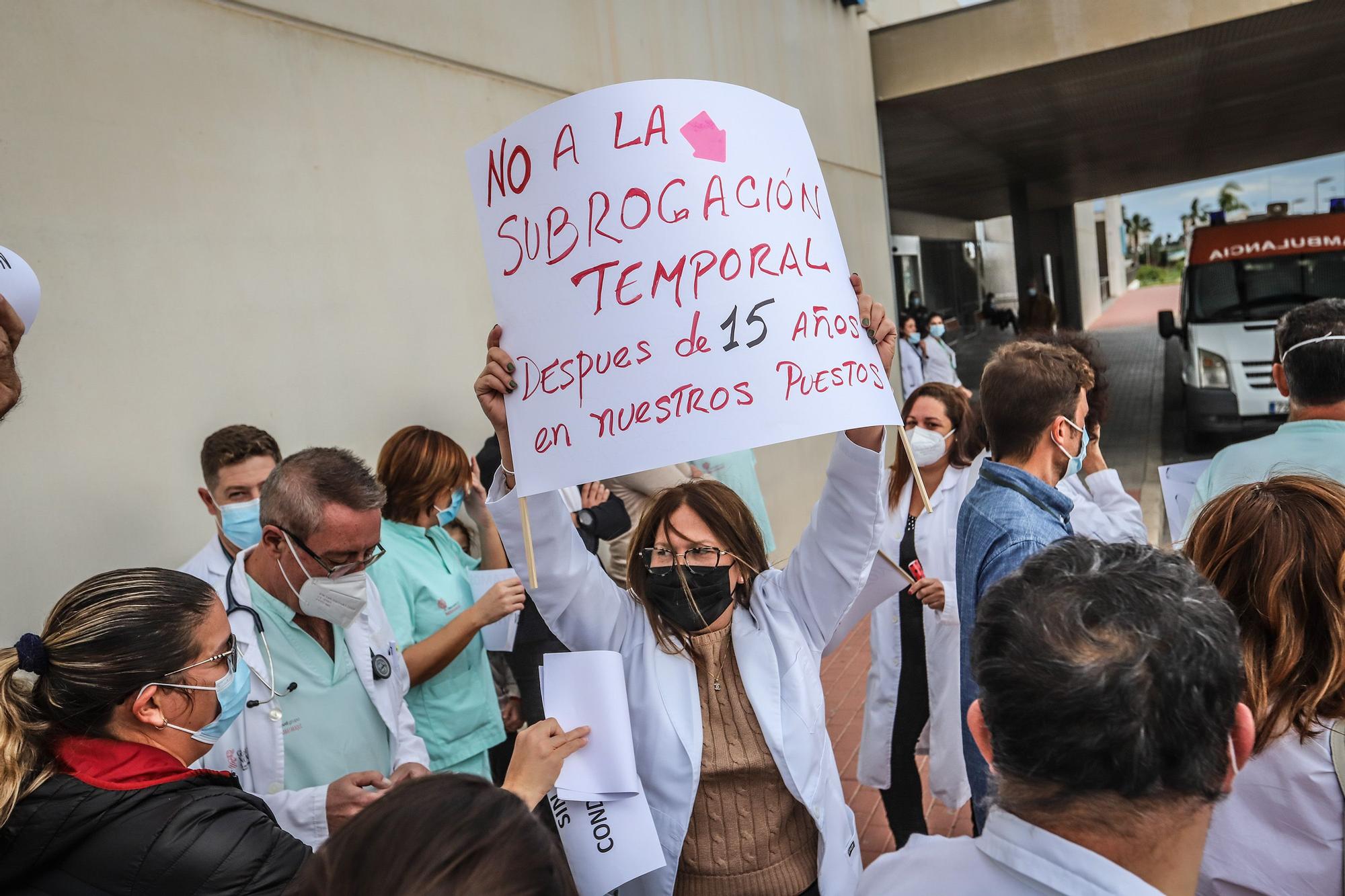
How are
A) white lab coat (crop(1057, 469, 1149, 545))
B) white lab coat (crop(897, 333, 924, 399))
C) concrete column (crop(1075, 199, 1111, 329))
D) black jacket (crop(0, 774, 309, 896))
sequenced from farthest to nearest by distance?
concrete column (crop(1075, 199, 1111, 329))
white lab coat (crop(897, 333, 924, 399))
white lab coat (crop(1057, 469, 1149, 545))
black jacket (crop(0, 774, 309, 896))

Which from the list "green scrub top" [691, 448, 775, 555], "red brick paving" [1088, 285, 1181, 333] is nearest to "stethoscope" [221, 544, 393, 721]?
"green scrub top" [691, 448, 775, 555]

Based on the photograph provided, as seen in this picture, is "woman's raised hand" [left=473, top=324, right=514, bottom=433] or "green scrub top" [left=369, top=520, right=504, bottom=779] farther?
"green scrub top" [left=369, top=520, right=504, bottom=779]

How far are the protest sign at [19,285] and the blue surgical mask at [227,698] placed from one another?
765 mm

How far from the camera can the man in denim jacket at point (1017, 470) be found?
2.44m

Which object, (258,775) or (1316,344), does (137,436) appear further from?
(1316,344)

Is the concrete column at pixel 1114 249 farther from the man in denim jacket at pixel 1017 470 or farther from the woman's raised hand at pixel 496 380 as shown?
the woman's raised hand at pixel 496 380

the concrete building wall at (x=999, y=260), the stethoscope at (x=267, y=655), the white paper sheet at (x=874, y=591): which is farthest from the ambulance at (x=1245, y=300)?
the concrete building wall at (x=999, y=260)

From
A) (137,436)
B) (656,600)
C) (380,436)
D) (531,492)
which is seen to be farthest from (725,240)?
(380,436)

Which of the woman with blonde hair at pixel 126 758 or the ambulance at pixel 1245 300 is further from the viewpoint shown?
the ambulance at pixel 1245 300

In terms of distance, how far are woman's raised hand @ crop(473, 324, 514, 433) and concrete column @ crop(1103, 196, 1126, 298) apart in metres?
55.2

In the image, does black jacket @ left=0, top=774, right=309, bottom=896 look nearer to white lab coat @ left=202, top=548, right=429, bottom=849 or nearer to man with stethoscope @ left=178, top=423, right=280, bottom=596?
white lab coat @ left=202, top=548, right=429, bottom=849

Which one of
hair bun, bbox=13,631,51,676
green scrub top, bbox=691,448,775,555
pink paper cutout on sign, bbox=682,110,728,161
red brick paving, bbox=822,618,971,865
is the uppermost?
pink paper cutout on sign, bbox=682,110,728,161

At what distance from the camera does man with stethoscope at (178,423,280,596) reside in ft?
10.2

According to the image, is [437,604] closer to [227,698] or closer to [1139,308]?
[227,698]
